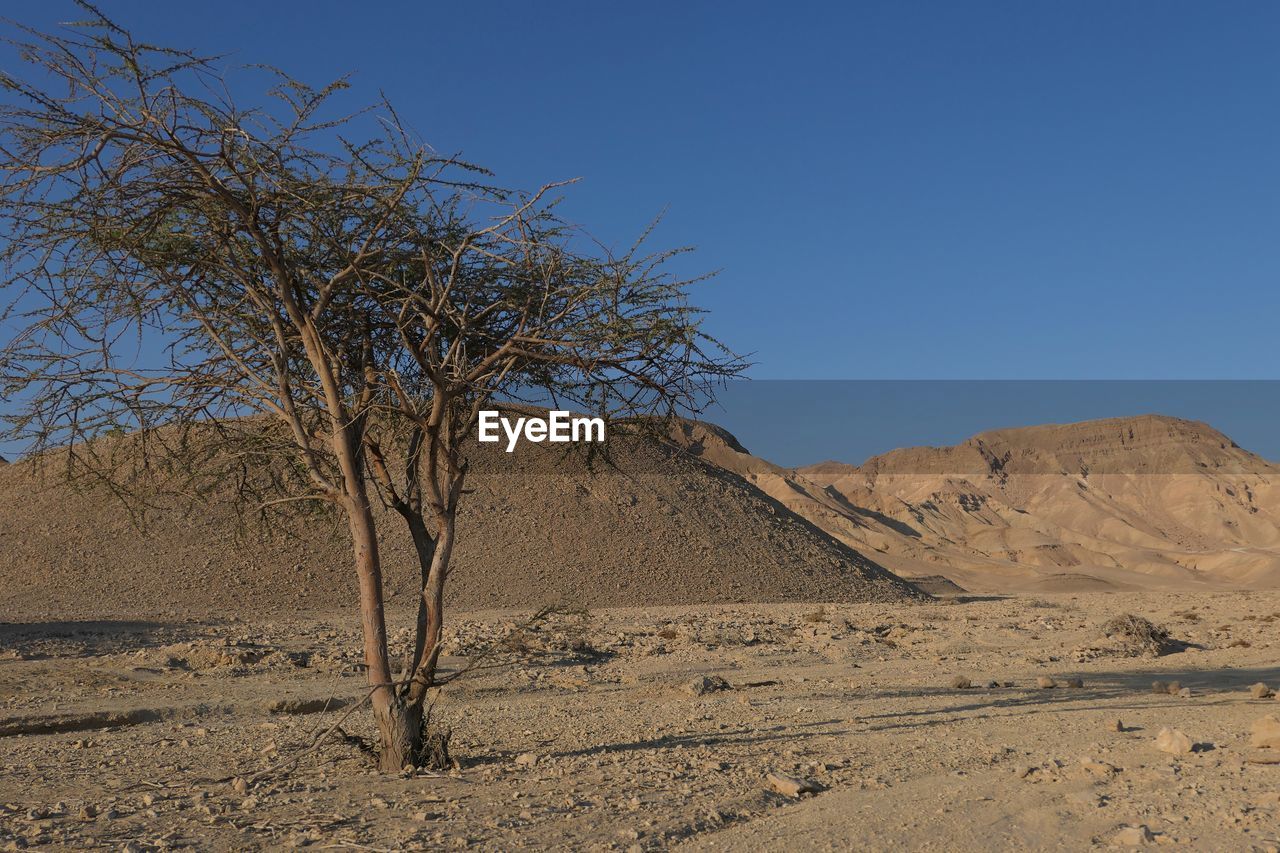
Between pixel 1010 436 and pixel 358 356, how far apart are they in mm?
111740

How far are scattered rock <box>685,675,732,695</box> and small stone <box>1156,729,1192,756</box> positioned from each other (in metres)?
5.65

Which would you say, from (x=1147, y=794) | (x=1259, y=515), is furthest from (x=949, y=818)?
(x=1259, y=515)

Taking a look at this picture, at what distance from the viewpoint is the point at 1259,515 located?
88625mm

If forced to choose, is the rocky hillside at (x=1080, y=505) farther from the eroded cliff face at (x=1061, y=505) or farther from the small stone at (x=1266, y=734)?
the small stone at (x=1266, y=734)

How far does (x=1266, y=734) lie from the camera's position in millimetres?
8023

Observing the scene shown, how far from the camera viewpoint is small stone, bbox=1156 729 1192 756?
8008 millimetres

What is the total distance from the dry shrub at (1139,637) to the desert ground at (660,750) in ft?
0.71

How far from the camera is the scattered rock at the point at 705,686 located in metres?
12.9

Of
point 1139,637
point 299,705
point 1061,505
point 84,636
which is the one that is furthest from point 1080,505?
point 299,705

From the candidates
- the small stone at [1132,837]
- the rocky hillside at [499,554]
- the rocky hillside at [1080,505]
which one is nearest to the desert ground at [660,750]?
the small stone at [1132,837]

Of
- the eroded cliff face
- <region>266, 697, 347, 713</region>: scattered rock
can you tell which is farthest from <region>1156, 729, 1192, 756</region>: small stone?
the eroded cliff face

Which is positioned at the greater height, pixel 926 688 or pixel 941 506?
pixel 941 506

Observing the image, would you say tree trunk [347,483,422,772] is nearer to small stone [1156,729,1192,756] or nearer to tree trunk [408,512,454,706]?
tree trunk [408,512,454,706]

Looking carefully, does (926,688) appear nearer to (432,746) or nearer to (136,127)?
(432,746)
